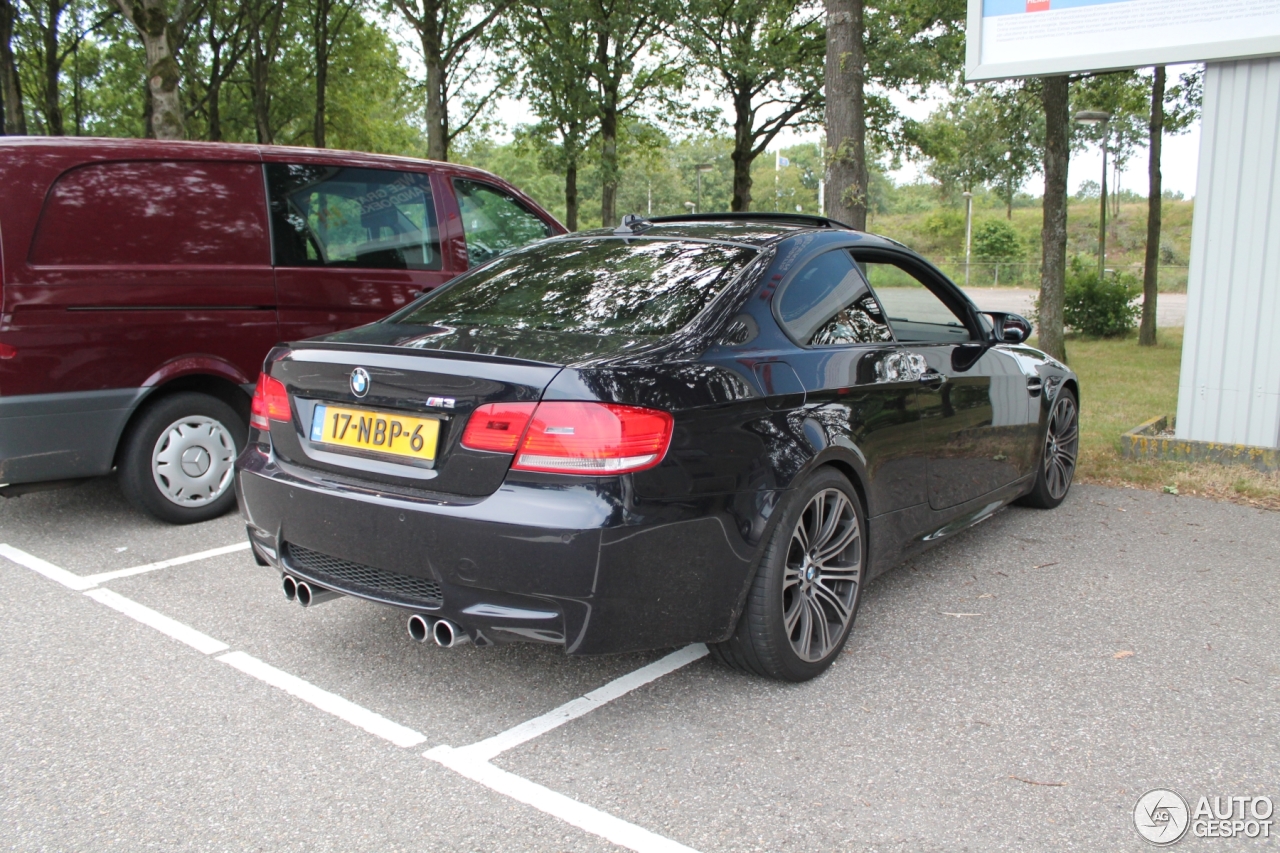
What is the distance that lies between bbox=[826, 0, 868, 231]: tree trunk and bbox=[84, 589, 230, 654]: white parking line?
6219mm

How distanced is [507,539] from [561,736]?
0.68m

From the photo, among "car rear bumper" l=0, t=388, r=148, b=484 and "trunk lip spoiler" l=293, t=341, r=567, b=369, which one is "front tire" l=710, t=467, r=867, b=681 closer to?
"trunk lip spoiler" l=293, t=341, r=567, b=369

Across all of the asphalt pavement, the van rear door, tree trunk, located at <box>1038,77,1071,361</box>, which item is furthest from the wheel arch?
tree trunk, located at <box>1038,77,1071,361</box>

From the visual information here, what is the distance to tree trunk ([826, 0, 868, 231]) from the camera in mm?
8266

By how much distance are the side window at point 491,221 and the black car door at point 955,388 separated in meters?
2.54

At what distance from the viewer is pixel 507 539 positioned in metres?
2.67

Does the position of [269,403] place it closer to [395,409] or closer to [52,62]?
[395,409]

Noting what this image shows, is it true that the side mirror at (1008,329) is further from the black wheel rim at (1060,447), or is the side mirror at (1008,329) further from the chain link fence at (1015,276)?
the chain link fence at (1015,276)

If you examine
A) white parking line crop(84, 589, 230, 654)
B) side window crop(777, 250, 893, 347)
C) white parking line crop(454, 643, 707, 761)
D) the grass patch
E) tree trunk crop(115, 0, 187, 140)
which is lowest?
the grass patch

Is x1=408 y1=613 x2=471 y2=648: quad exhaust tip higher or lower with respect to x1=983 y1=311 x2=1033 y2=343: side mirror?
lower

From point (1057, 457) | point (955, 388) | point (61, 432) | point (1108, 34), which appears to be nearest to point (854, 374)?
point (955, 388)

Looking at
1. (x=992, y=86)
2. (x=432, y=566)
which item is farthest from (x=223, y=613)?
(x=992, y=86)

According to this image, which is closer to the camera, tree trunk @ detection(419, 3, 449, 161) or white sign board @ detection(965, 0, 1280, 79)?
white sign board @ detection(965, 0, 1280, 79)

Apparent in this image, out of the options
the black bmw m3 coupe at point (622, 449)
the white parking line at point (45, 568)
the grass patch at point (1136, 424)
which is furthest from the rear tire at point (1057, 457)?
the white parking line at point (45, 568)
